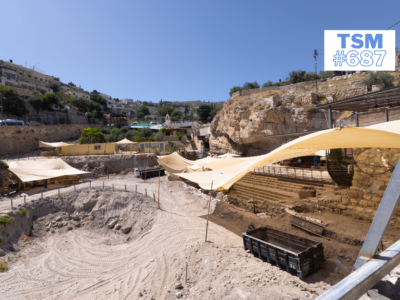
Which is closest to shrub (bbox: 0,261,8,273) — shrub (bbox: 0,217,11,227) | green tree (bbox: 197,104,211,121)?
shrub (bbox: 0,217,11,227)

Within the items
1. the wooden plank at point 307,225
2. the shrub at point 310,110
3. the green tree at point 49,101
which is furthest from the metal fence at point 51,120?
the wooden plank at point 307,225

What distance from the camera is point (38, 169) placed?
1575 cm

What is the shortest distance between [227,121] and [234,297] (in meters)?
25.5

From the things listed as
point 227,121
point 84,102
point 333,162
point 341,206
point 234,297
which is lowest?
point 234,297

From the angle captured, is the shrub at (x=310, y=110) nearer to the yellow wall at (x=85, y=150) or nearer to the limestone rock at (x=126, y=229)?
the limestone rock at (x=126, y=229)

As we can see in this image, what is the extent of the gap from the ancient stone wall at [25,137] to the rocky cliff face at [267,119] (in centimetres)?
2697

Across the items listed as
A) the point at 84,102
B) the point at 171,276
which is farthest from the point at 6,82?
the point at 171,276

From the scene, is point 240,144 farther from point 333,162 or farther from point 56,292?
point 56,292

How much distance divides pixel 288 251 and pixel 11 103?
4493 centimetres

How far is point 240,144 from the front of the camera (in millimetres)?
28578

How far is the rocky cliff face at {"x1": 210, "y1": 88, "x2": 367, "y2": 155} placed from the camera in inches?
804

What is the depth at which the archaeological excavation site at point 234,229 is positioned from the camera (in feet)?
14.6

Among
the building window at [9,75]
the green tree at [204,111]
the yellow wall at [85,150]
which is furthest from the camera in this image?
the green tree at [204,111]

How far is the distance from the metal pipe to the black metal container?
14.7 feet
